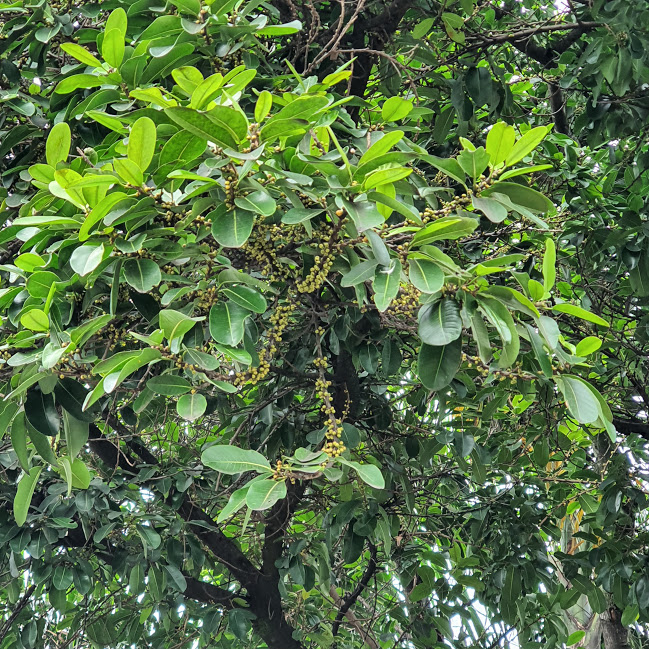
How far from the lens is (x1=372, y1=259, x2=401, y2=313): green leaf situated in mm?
1444

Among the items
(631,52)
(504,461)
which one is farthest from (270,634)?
(631,52)

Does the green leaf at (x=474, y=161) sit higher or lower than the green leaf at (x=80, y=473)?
higher

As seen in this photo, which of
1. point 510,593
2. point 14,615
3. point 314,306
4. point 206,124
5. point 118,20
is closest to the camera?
point 206,124

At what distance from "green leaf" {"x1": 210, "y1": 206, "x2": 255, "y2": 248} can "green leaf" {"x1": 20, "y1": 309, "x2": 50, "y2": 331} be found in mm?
399

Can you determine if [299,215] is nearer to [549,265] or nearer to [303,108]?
[303,108]

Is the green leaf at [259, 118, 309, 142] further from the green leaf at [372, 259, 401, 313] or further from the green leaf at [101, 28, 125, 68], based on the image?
the green leaf at [101, 28, 125, 68]

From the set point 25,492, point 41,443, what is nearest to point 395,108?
point 41,443

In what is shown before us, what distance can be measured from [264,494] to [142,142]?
0.71m

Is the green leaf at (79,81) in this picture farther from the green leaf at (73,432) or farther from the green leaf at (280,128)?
the green leaf at (73,432)

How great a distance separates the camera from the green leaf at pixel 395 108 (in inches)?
77.2

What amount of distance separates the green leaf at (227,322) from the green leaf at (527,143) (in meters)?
0.62

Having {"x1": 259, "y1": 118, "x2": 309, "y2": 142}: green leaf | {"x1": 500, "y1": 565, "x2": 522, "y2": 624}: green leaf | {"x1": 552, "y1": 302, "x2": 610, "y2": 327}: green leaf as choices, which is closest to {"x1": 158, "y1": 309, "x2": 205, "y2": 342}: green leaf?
{"x1": 259, "y1": 118, "x2": 309, "y2": 142}: green leaf

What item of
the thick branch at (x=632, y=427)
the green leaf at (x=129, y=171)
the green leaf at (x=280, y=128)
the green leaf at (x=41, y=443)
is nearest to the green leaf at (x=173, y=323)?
the green leaf at (x=129, y=171)

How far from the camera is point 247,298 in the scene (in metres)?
1.57
